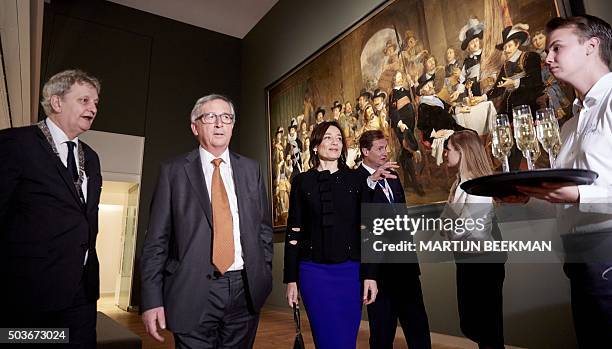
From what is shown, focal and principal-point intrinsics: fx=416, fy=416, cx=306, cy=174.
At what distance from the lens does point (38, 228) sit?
1829 millimetres

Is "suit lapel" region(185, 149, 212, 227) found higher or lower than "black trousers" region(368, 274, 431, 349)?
higher

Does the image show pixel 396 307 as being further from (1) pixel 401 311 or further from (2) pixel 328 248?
(2) pixel 328 248

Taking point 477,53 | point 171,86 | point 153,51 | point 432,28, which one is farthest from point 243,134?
point 477,53

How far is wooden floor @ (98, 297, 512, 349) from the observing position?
4438 millimetres

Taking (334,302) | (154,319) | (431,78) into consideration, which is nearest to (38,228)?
(154,319)

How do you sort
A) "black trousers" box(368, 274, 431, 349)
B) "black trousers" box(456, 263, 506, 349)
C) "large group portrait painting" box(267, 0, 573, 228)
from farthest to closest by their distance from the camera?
"large group portrait painting" box(267, 0, 573, 228), "black trousers" box(368, 274, 431, 349), "black trousers" box(456, 263, 506, 349)

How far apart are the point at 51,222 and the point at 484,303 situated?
2426mm

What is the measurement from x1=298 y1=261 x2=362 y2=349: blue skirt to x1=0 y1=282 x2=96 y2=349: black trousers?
106 cm

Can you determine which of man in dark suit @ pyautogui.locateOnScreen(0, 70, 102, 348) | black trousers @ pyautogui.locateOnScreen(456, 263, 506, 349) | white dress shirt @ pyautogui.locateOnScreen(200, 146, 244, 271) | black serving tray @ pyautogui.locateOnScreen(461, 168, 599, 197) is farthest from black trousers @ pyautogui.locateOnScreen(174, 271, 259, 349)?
black trousers @ pyautogui.locateOnScreen(456, 263, 506, 349)

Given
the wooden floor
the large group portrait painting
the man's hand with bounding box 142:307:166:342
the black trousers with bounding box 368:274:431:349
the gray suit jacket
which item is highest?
the large group portrait painting

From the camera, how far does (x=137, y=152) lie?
29.6 ft

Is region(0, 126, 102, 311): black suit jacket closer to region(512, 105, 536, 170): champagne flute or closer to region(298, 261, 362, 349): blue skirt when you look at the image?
region(298, 261, 362, 349): blue skirt

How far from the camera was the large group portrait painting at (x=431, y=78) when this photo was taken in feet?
12.9

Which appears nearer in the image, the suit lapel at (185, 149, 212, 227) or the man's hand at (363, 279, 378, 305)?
the suit lapel at (185, 149, 212, 227)
